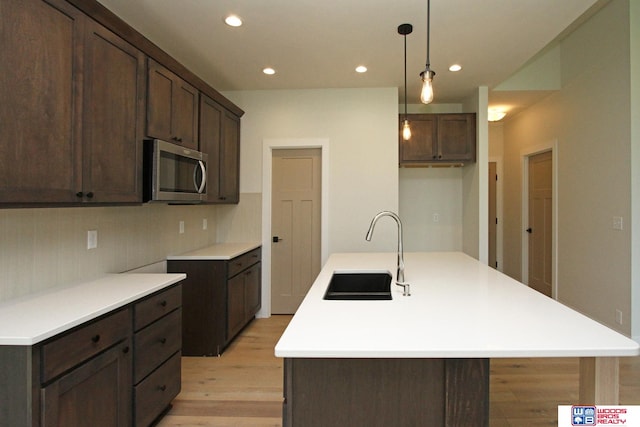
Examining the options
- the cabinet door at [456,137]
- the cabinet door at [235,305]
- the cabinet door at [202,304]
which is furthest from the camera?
the cabinet door at [456,137]

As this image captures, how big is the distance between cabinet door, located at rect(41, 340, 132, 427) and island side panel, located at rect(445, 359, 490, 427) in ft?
4.74

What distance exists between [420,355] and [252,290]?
2951 mm

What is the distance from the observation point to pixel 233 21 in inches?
101

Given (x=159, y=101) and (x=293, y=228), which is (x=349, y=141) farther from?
(x=159, y=101)

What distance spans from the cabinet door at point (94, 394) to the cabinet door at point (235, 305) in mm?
1391

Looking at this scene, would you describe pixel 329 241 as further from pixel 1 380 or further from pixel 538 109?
pixel 538 109

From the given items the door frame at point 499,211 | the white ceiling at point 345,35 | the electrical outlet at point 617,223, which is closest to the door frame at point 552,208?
the door frame at point 499,211

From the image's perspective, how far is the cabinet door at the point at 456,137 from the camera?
4188mm

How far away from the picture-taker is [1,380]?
1.23 m

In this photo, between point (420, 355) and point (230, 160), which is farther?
point (230, 160)

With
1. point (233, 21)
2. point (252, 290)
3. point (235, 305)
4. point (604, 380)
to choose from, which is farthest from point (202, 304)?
point (604, 380)

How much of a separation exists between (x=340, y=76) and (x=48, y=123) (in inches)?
109

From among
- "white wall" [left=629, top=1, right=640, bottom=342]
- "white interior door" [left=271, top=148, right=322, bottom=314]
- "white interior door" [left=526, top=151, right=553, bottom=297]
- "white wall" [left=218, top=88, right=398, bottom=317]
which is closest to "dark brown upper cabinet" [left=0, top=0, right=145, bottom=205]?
"white wall" [left=218, top=88, right=398, bottom=317]

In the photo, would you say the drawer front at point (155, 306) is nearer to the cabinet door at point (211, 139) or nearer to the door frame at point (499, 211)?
the cabinet door at point (211, 139)
